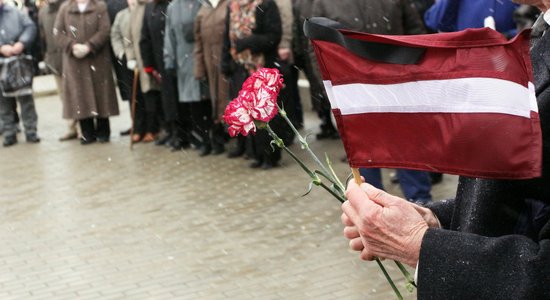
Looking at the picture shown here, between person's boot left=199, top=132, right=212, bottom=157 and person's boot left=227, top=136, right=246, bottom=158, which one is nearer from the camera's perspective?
person's boot left=227, top=136, right=246, bottom=158

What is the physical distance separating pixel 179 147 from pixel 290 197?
3.82 m

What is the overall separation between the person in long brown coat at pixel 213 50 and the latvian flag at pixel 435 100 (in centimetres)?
890

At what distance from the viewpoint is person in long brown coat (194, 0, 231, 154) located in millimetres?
11430

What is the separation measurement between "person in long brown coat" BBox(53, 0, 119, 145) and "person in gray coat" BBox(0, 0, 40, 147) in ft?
1.72

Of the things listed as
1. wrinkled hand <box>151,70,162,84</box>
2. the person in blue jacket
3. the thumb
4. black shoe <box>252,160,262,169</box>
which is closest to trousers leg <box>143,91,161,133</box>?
wrinkled hand <box>151,70,162,84</box>

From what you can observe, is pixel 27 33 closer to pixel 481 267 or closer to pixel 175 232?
pixel 175 232

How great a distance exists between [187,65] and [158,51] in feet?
2.68

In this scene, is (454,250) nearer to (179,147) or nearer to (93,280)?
(93,280)

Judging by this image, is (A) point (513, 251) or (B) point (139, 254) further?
(B) point (139, 254)

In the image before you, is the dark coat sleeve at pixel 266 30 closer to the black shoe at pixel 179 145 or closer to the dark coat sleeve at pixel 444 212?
the black shoe at pixel 179 145

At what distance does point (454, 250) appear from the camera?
2.25m

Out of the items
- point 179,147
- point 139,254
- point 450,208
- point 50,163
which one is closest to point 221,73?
point 179,147

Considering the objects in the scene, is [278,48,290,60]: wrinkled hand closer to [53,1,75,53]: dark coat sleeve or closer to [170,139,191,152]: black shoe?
[170,139,191,152]: black shoe

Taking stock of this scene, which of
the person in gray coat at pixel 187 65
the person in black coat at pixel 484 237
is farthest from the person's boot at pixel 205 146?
the person in black coat at pixel 484 237
